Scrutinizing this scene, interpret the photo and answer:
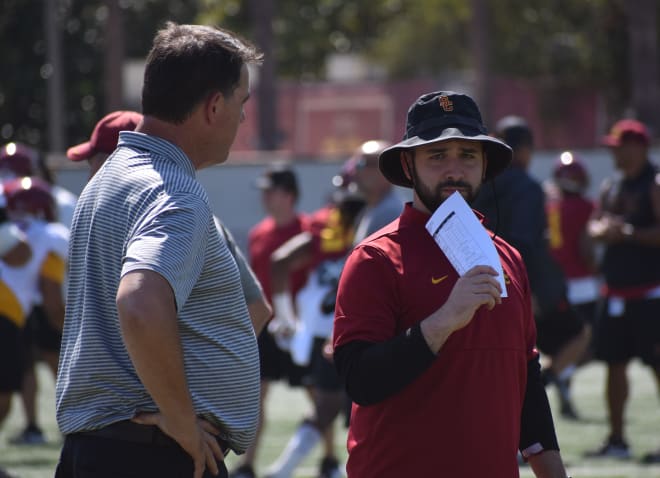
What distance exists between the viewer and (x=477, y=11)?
2844cm

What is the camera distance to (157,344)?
3.04 metres

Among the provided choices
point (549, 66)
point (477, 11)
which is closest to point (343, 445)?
point (477, 11)

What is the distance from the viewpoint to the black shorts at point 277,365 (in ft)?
28.4

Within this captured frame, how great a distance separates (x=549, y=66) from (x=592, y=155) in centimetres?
1896

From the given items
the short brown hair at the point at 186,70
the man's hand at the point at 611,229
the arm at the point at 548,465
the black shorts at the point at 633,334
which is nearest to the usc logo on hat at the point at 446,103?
the short brown hair at the point at 186,70

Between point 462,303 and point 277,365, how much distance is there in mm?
5625

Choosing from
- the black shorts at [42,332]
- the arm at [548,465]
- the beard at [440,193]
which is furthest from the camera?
the black shorts at [42,332]

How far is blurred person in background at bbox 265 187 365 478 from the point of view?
788cm

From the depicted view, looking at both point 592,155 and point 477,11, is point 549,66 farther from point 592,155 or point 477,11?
point 592,155

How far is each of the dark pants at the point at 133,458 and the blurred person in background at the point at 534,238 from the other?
3309 mm

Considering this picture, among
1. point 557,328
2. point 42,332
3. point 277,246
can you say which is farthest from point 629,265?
point 42,332

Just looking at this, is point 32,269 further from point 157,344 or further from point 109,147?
point 157,344

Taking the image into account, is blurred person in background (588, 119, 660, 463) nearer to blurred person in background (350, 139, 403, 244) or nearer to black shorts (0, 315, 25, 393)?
blurred person in background (350, 139, 403, 244)

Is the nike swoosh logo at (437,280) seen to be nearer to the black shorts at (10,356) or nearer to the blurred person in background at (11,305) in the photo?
the blurred person in background at (11,305)
